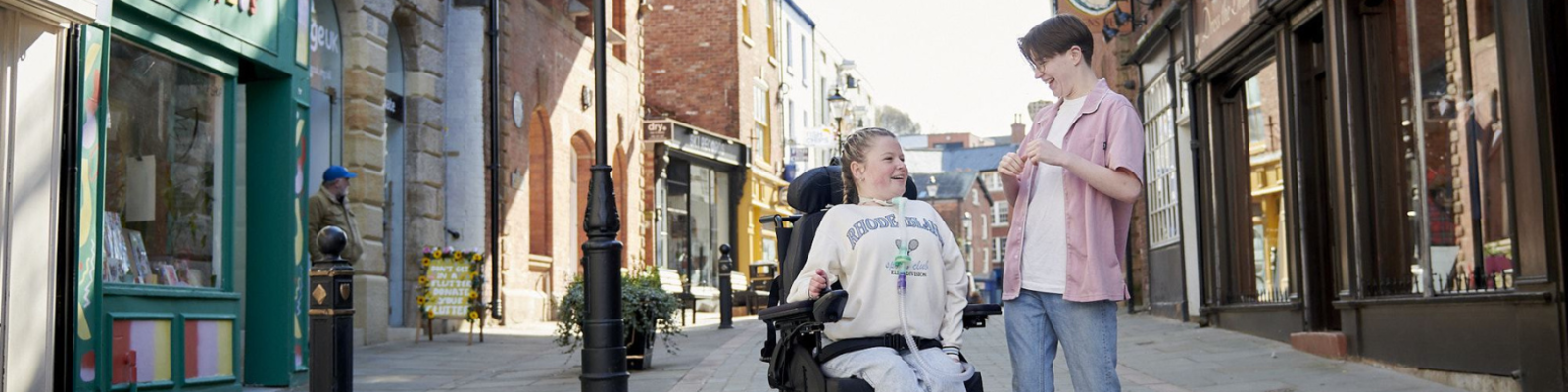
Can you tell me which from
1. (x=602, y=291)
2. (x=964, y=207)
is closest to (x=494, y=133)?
(x=602, y=291)

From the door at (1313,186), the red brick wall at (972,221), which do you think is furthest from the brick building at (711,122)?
the red brick wall at (972,221)

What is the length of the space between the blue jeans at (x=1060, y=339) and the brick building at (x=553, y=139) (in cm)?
1385

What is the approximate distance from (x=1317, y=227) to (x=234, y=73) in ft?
24.2

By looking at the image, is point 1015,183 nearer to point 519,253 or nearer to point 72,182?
point 72,182

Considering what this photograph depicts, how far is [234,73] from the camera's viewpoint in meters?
9.33

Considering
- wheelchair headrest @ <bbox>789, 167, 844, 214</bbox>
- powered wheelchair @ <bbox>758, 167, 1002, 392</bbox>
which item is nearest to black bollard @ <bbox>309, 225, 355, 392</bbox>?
powered wheelchair @ <bbox>758, 167, 1002, 392</bbox>

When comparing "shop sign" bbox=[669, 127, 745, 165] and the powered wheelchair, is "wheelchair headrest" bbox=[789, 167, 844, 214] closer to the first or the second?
the powered wheelchair

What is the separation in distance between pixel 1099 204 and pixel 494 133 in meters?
15.0

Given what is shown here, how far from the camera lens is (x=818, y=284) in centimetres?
462

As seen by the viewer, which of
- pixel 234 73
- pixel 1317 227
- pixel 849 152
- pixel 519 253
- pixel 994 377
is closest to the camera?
pixel 849 152

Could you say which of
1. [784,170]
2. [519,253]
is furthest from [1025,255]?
[784,170]

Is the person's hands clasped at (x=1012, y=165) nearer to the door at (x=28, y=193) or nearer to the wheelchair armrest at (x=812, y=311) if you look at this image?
the wheelchair armrest at (x=812, y=311)

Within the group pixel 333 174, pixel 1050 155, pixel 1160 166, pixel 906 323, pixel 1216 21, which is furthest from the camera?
pixel 1160 166

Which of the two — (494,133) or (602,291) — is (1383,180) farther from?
(494,133)
